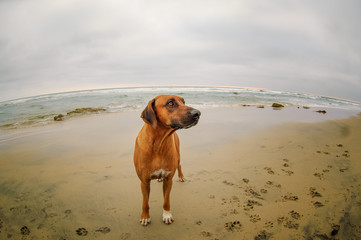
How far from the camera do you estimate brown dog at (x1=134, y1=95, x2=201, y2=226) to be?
2.02m

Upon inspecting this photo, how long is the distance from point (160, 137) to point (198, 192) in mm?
1600

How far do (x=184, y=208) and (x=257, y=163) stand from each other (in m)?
2.33

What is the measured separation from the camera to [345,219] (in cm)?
231

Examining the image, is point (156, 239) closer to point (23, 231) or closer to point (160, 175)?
point (160, 175)

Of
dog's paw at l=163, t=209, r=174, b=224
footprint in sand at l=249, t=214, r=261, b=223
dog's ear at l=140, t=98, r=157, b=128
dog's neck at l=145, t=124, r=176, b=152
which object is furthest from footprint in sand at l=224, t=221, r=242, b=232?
dog's ear at l=140, t=98, r=157, b=128

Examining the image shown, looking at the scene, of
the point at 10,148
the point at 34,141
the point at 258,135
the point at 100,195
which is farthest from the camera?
the point at 258,135

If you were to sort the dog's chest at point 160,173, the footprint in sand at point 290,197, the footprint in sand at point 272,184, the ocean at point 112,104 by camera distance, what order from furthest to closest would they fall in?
the ocean at point 112,104 < the footprint in sand at point 272,184 < the footprint in sand at point 290,197 < the dog's chest at point 160,173

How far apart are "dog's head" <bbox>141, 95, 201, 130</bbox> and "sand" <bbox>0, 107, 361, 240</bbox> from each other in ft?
5.17

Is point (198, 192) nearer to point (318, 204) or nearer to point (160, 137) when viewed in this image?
point (160, 137)

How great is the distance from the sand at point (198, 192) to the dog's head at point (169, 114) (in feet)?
5.17

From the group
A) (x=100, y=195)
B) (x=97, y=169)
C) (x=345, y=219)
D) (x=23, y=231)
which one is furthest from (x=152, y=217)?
(x=345, y=219)

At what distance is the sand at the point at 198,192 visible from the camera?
7.59 feet

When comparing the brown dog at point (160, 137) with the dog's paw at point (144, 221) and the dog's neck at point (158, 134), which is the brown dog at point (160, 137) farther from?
the dog's paw at point (144, 221)

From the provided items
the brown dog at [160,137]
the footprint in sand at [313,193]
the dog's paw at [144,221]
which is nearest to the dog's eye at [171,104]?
the brown dog at [160,137]
